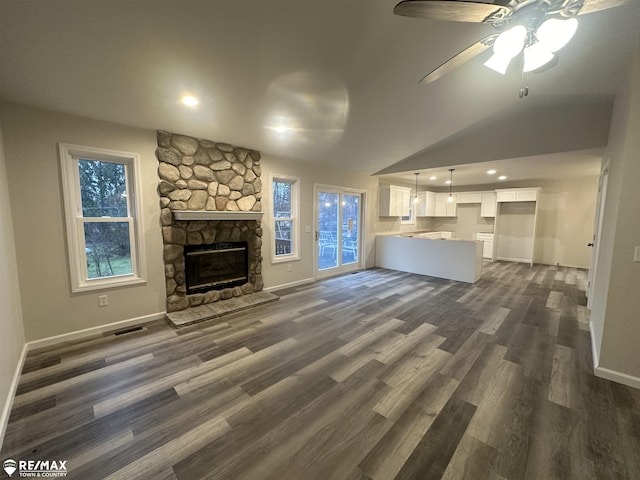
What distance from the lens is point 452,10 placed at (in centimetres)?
143

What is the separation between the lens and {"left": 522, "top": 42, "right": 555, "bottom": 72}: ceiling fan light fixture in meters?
1.59

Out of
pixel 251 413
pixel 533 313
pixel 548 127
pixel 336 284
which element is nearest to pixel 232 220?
pixel 336 284

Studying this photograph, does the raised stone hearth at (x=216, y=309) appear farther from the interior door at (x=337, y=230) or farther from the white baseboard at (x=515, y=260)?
the white baseboard at (x=515, y=260)

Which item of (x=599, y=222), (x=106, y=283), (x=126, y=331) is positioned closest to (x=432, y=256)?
(x=599, y=222)

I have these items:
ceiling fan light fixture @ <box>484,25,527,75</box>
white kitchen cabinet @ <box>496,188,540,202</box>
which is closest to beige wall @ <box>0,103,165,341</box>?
ceiling fan light fixture @ <box>484,25,527,75</box>

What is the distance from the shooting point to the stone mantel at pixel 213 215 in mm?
3354

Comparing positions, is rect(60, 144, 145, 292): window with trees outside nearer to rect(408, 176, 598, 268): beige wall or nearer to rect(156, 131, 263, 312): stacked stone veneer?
rect(156, 131, 263, 312): stacked stone veneer

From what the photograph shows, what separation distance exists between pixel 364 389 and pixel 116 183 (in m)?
3.67

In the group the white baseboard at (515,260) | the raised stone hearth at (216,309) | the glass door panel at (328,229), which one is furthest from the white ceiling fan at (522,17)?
the white baseboard at (515,260)

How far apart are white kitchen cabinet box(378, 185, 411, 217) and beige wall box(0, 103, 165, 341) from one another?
213 inches

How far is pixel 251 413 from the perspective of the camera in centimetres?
185

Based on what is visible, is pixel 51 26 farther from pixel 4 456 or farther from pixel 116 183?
pixel 4 456

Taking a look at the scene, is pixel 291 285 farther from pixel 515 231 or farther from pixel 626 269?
pixel 515 231

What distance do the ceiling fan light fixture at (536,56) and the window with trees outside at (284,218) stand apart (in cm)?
364
